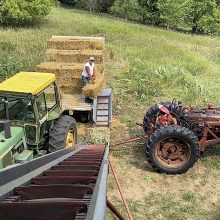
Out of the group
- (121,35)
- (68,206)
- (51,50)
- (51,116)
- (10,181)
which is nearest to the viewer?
(68,206)

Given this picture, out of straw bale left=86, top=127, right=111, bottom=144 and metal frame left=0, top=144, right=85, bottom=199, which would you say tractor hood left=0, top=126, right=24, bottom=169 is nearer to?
metal frame left=0, top=144, right=85, bottom=199

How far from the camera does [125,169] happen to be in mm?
8289

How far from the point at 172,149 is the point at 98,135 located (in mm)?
2172

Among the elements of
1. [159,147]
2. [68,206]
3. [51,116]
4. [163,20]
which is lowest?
[163,20]

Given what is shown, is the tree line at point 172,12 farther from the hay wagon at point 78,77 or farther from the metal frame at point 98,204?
the metal frame at point 98,204

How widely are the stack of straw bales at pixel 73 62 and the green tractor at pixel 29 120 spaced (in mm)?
3177

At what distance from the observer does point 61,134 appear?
7.60m

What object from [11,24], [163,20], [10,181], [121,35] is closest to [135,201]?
[10,181]

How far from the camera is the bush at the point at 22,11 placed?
91.3ft

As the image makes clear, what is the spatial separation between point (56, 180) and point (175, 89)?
37.1 ft

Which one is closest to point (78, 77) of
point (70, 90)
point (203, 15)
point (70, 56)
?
point (70, 90)

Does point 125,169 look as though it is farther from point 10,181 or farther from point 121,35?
point 121,35

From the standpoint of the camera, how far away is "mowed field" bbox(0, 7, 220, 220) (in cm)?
714

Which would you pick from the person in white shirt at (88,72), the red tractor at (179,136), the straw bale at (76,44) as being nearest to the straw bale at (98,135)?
the red tractor at (179,136)
